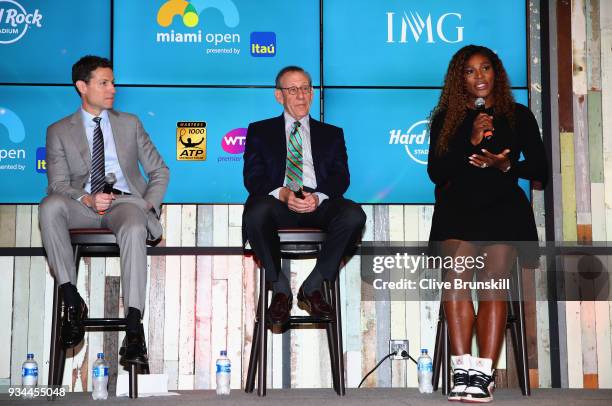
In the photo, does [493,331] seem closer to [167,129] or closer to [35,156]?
[167,129]

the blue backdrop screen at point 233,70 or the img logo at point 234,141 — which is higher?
the blue backdrop screen at point 233,70

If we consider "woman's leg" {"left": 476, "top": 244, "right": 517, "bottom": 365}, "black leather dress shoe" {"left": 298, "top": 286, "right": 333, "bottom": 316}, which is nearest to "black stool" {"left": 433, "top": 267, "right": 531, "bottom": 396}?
"woman's leg" {"left": 476, "top": 244, "right": 517, "bottom": 365}

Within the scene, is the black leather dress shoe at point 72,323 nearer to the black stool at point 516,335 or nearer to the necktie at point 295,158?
the necktie at point 295,158

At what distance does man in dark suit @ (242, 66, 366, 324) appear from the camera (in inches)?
143

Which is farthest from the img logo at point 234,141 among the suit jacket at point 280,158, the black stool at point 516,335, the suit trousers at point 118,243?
the black stool at point 516,335

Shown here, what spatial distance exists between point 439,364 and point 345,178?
103cm

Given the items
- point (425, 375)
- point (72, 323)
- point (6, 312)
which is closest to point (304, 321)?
point (425, 375)

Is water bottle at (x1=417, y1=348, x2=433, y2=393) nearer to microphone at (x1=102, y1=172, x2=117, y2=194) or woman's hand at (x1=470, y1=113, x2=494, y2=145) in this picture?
woman's hand at (x1=470, y1=113, x2=494, y2=145)

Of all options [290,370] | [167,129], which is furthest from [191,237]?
[290,370]

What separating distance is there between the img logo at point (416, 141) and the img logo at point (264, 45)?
0.83m

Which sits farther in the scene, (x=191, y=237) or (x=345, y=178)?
(x=191, y=237)

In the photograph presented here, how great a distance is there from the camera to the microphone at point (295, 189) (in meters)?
3.79

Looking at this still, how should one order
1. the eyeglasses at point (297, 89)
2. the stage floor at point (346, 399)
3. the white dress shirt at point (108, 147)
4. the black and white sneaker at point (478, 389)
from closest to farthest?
1. the black and white sneaker at point (478, 389)
2. the stage floor at point (346, 399)
3. the white dress shirt at point (108, 147)
4. the eyeglasses at point (297, 89)

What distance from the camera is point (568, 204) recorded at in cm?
460
